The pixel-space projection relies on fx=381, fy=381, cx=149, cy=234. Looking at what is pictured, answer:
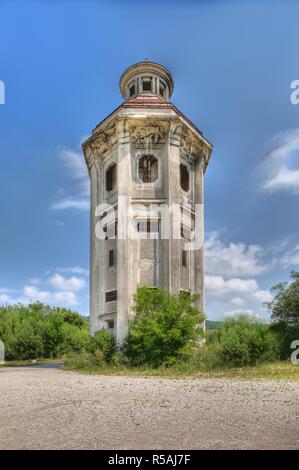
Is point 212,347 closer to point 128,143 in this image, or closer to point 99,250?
point 99,250

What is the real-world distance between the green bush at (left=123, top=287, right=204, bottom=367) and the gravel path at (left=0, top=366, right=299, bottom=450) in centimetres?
511

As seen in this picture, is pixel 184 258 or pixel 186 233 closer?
pixel 184 258

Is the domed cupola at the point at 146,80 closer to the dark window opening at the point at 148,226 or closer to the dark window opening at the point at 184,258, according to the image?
the dark window opening at the point at 148,226

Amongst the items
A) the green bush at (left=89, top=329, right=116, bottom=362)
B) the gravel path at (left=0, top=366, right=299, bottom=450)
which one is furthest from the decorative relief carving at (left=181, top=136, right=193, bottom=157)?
the gravel path at (left=0, top=366, right=299, bottom=450)

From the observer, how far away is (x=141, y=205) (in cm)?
2131

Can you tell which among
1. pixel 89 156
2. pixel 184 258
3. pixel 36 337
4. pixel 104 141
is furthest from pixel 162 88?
pixel 36 337

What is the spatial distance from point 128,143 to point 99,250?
21.1 feet

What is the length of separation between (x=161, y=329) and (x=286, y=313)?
33.3 feet

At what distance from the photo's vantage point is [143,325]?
17.8 metres

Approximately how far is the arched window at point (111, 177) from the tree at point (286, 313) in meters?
12.6

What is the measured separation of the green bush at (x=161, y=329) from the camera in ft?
55.7

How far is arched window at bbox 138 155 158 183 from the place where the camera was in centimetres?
2209

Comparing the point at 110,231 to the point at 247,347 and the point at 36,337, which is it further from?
the point at 36,337
